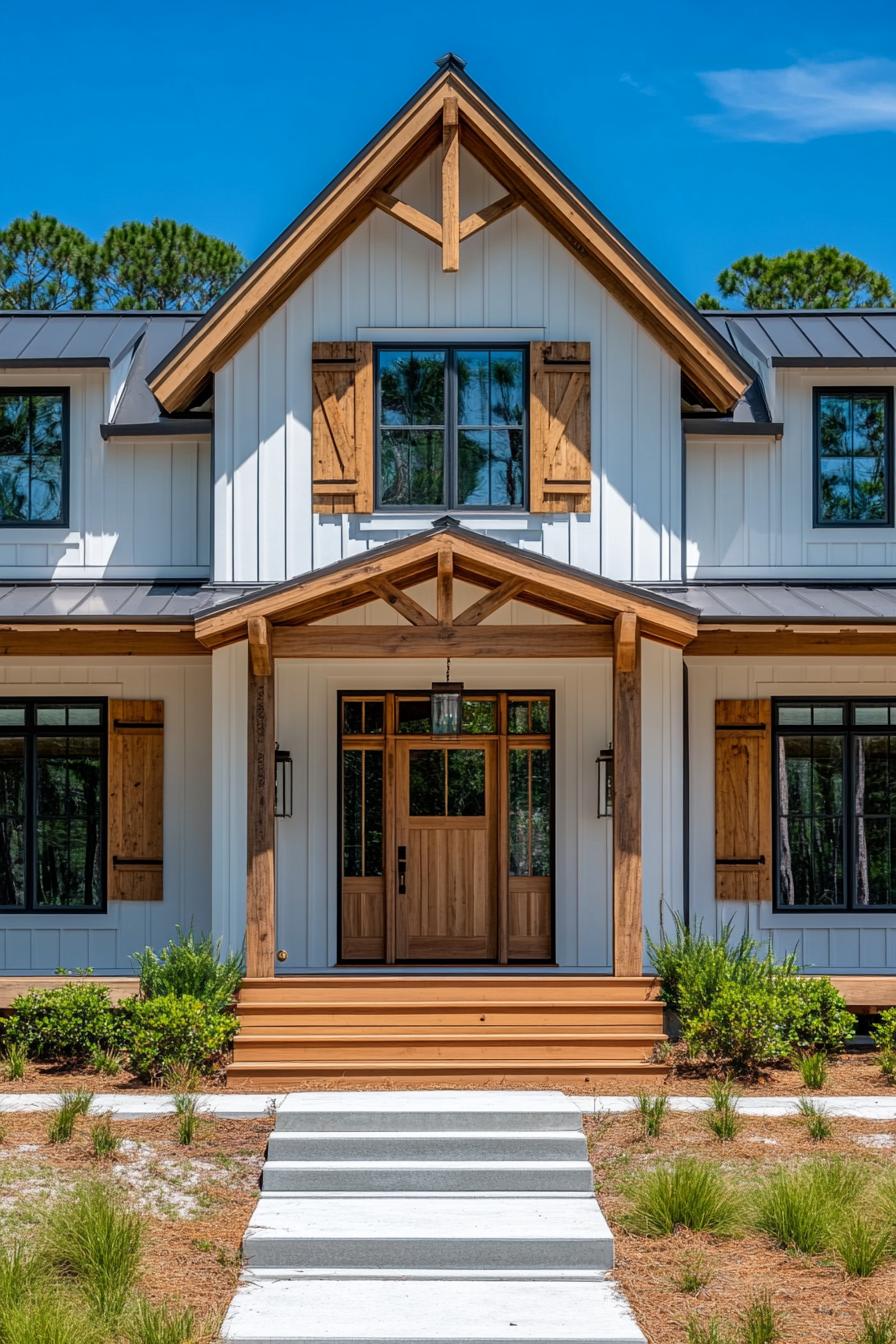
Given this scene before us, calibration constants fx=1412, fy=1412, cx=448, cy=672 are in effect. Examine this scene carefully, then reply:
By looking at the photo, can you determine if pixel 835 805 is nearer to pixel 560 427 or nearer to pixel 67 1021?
pixel 560 427

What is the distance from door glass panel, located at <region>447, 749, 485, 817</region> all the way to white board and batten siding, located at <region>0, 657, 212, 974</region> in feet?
7.13

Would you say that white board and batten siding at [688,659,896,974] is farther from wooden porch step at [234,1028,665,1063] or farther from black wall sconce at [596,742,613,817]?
wooden porch step at [234,1028,665,1063]

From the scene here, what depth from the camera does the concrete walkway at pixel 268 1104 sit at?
9234 millimetres

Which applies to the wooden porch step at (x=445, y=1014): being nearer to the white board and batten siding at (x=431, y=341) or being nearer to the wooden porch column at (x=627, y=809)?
the wooden porch column at (x=627, y=809)

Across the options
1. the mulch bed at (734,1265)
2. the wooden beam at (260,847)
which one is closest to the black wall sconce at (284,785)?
the wooden beam at (260,847)

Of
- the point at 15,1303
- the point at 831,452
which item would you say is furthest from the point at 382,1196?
the point at 831,452

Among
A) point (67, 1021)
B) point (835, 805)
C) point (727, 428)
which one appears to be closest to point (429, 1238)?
point (67, 1021)

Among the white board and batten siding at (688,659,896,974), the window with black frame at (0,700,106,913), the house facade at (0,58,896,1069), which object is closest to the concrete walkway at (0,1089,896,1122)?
the house facade at (0,58,896,1069)

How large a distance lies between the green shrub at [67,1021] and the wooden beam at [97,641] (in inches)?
114

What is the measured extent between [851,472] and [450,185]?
4479 mm

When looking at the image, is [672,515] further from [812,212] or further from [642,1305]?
[812,212]

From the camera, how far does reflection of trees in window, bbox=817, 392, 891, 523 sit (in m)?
12.9

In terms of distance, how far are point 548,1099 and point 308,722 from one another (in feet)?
14.5

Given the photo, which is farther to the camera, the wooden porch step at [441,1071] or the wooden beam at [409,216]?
the wooden beam at [409,216]
